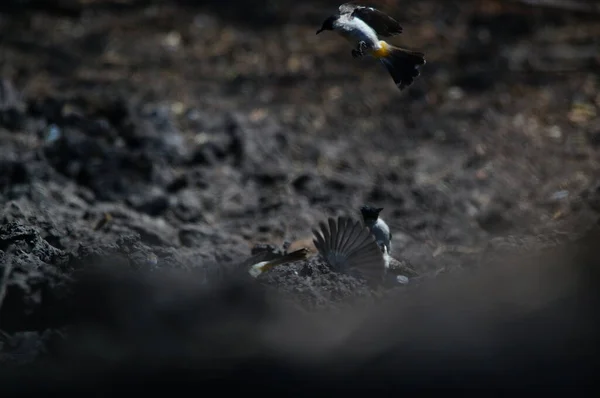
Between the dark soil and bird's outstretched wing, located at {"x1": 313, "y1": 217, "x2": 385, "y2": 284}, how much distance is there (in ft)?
0.36

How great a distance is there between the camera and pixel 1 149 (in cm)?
666

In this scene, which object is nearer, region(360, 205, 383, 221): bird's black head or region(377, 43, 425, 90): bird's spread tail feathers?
region(377, 43, 425, 90): bird's spread tail feathers

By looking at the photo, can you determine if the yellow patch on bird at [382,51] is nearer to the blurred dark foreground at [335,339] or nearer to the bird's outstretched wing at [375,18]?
the bird's outstretched wing at [375,18]

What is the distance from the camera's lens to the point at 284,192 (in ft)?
21.2

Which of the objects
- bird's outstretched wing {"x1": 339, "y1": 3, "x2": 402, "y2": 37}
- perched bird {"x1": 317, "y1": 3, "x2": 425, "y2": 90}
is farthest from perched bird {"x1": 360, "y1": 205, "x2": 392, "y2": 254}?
bird's outstretched wing {"x1": 339, "y1": 3, "x2": 402, "y2": 37}

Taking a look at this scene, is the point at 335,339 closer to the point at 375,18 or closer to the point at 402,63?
the point at 402,63

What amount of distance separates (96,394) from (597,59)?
6151 millimetres

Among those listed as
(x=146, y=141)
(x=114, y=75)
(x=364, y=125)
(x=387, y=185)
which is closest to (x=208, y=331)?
(x=387, y=185)

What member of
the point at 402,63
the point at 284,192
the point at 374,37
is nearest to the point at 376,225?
the point at 402,63

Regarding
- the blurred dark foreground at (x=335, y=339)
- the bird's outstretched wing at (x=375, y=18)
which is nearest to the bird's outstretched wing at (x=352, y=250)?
the blurred dark foreground at (x=335, y=339)

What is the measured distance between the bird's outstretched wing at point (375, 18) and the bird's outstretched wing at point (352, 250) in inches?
37.1

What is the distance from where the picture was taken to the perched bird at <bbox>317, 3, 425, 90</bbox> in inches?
176

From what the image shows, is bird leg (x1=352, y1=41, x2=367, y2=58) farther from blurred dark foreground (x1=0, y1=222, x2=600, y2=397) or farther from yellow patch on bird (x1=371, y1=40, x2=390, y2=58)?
blurred dark foreground (x1=0, y1=222, x2=600, y2=397)

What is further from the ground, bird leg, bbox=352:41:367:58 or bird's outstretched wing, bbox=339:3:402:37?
bird's outstretched wing, bbox=339:3:402:37
